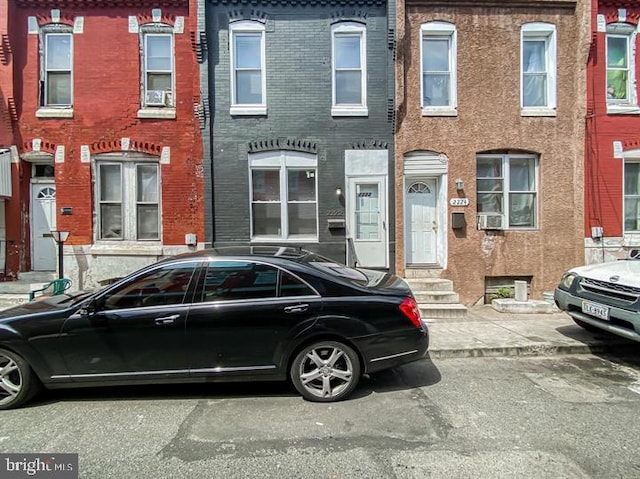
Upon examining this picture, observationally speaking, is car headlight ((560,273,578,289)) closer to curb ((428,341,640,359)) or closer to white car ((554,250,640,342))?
white car ((554,250,640,342))

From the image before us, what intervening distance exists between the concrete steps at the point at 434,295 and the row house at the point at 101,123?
5.14 metres

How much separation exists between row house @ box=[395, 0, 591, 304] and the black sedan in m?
4.86

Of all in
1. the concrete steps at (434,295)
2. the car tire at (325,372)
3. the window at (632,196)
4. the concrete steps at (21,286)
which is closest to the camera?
the car tire at (325,372)

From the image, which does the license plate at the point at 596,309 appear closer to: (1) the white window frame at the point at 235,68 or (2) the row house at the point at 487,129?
(2) the row house at the point at 487,129

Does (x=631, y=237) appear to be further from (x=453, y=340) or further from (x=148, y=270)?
(x=148, y=270)

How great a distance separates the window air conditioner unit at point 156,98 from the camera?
8.77 metres

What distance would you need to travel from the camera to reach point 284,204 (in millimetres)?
8719

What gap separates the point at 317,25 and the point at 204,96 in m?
3.07

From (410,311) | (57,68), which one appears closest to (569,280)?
(410,311)

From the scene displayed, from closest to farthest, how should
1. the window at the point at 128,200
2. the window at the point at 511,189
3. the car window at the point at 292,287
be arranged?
the car window at the point at 292,287
the window at the point at 128,200
the window at the point at 511,189

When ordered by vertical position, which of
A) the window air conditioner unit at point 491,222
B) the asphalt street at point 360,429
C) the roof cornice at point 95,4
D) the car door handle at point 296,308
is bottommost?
the asphalt street at point 360,429

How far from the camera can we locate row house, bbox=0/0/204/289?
8.62 m

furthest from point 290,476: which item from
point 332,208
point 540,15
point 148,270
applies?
point 540,15

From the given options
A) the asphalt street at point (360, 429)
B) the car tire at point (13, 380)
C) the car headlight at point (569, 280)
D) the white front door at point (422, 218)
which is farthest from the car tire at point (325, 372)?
the white front door at point (422, 218)
